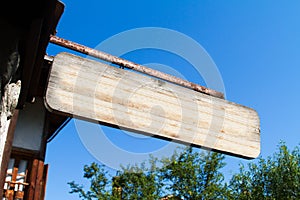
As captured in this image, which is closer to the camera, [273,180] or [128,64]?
[128,64]

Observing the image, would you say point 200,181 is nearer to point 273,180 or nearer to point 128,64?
point 273,180

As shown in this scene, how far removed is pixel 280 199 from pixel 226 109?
12.9 metres

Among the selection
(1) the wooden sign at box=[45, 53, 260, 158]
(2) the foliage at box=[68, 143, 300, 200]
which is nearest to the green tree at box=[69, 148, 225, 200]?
(2) the foliage at box=[68, 143, 300, 200]

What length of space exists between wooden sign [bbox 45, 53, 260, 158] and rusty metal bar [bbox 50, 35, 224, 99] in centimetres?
2

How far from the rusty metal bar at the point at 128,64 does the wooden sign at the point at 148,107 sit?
0.02 meters

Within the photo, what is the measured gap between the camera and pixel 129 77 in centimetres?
119

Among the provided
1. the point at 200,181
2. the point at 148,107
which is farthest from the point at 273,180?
the point at 148,107

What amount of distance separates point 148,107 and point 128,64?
6.8 inches

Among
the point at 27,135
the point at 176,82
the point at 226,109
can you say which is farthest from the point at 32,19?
the point at 27,135

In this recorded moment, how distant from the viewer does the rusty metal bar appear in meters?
1.15

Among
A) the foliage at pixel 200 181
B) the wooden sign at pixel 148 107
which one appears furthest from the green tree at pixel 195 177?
the wooden sign at pixel 148 107

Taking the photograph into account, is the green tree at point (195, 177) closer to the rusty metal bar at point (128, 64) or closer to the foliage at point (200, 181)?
the foliage at point (200, 181)

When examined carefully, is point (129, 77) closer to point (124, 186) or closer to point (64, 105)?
point (64, 105)

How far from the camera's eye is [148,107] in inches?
46.0
